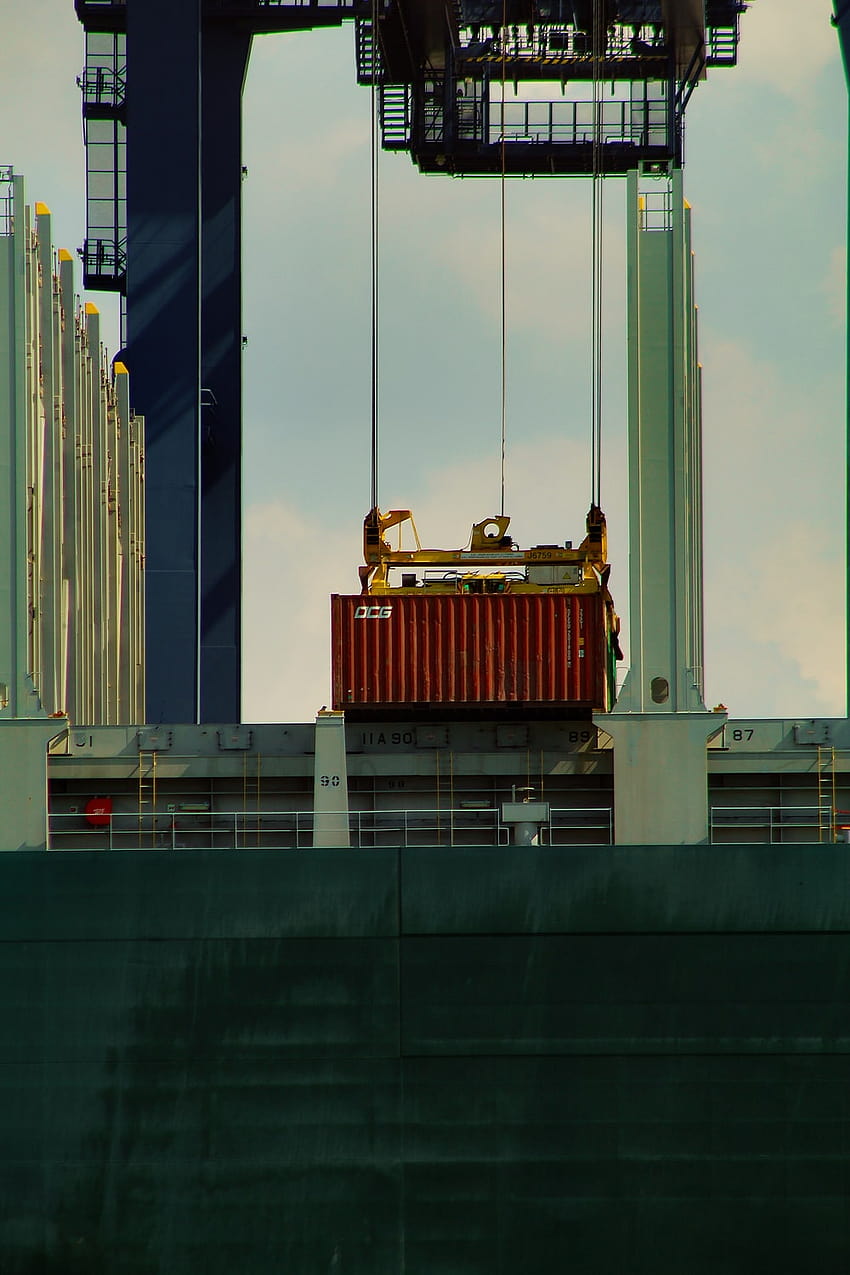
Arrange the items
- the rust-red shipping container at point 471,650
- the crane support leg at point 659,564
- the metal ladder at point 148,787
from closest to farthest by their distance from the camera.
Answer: the crane support leg at point 659,564
the metal ladder at point 148,787
the rust-red shipping container at point 471,650

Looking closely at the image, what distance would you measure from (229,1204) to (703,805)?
9.68 m

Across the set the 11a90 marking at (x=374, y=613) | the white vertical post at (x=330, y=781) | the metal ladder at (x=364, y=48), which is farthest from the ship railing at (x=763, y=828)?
the metal ladder at (x=364, y=48)

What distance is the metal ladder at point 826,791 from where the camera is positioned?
27.1 m

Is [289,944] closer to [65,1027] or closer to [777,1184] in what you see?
[65,1027]

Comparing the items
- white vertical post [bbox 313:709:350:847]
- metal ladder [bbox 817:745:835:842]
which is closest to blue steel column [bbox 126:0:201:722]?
white vertical post [bbox 313:709:350:847]

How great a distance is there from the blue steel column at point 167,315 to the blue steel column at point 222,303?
242 cm

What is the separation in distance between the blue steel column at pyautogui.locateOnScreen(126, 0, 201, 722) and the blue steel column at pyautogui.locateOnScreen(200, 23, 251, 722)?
2.42 metres

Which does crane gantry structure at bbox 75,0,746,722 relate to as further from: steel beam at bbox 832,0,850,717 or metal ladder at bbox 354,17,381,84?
steel beam at bbox 832,0,850,717

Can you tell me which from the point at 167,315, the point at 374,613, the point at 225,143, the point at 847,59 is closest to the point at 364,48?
the point at 225,143

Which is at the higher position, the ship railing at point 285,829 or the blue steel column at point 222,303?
the blue steel column at point 222,303

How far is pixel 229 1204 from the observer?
77.7ft

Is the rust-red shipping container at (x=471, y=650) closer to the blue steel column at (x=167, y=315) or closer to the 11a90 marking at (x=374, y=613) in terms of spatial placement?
the 11a90 marking at (x=374, y=613)

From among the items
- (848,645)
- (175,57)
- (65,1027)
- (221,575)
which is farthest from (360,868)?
(175,57)

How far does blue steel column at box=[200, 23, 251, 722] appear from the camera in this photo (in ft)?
133
